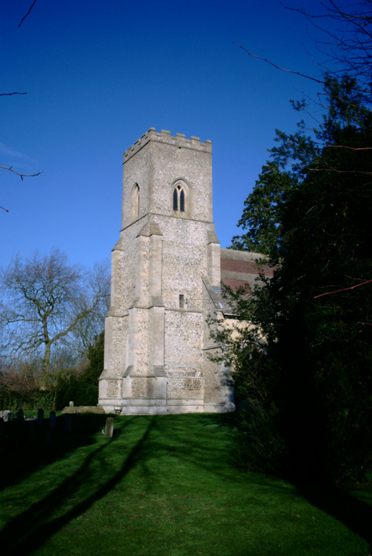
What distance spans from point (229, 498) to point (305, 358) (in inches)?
117

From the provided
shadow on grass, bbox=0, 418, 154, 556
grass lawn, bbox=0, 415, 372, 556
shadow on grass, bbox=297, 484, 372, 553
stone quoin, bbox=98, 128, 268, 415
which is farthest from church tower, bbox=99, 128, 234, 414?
shadow on grass, bbox=297, 484, 372, 553

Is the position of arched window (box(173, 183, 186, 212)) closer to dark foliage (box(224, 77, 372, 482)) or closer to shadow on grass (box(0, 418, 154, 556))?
dark foliage (box(224, 77, 372, 482))

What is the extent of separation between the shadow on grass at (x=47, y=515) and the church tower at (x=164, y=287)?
17.5m

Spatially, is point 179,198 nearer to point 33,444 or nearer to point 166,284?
point 166,284

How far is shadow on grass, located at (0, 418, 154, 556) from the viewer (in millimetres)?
7312

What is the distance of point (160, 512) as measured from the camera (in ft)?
29.1

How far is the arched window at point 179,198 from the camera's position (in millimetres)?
34156

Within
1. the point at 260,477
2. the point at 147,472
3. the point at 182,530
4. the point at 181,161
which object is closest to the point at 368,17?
the point at 182,530

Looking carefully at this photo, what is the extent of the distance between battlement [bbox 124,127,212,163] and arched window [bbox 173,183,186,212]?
283cm

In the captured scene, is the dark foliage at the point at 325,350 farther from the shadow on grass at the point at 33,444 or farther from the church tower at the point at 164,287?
the church tower at the point at 164,287

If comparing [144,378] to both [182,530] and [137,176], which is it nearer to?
[137,176]

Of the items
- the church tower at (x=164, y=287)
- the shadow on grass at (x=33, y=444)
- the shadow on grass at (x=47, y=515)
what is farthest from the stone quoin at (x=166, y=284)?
the shadow on grass at (x=47, y=515)

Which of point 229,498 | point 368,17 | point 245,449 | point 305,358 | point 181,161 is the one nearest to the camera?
point 368,17

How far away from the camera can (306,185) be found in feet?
39.8
